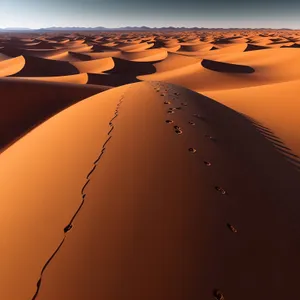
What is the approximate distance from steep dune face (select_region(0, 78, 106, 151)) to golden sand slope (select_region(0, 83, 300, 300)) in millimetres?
4420

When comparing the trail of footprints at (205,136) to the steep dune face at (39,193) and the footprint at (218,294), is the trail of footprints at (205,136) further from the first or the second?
Answer: the steep dune face at (39,193)

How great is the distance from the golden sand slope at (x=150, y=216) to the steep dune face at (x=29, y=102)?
4420mm

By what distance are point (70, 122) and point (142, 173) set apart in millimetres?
2964

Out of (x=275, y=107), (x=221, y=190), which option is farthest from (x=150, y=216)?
(x=275, y=107)

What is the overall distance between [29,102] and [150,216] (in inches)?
365

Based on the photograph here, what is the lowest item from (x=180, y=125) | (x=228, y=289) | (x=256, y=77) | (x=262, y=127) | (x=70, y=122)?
(x=256, y=77)

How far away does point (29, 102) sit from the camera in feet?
35.2

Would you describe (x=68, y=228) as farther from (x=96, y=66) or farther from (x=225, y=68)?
(x=96, y=66)

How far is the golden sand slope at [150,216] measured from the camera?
2.39 meters

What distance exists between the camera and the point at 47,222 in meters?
2.96

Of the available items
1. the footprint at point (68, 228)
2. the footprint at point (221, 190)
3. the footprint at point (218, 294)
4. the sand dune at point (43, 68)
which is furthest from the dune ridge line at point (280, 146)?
the sand dune at point (43, 68)

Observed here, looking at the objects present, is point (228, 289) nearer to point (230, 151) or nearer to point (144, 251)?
point (144, 251)

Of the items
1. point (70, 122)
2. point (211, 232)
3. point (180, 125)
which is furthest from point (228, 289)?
point (70, 122)

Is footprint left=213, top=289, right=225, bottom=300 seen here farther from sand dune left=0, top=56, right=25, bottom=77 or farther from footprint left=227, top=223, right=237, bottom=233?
sand dune left=0, top=56, right=25, bottom=77
